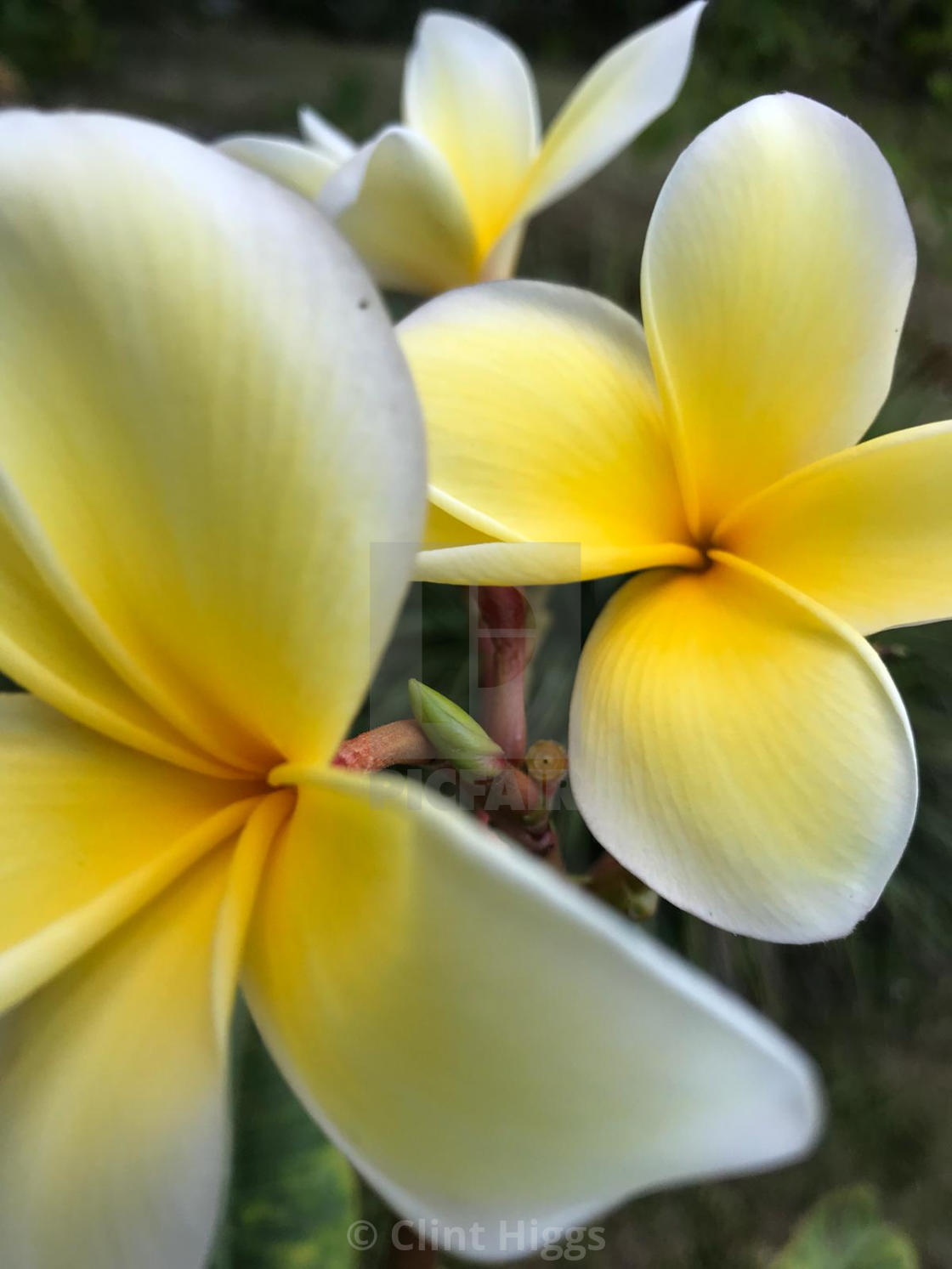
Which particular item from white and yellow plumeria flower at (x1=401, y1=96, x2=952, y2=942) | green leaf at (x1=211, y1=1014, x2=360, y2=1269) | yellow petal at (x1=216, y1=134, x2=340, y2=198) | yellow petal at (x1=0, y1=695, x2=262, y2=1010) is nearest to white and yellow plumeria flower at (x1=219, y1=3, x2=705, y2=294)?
yellow petal at (x1=216, y1=134, x2=340, y2=198)

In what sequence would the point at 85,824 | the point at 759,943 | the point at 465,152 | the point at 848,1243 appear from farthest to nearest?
the point at 759,943 → the point at 848,1243 → the point at 465,152 → the point at 85,824

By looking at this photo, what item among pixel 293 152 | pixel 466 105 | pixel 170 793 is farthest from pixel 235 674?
pixel 466 105

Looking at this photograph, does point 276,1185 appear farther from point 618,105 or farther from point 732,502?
point 618,105

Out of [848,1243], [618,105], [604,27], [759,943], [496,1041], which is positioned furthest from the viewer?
[604,27]

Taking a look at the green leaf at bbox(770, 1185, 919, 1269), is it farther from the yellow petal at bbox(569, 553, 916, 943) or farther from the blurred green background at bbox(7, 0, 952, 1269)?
the yellow petal at bbox(569, 553, 916, 943)

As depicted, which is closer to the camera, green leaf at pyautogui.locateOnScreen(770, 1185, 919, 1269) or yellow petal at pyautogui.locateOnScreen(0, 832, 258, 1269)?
yellow petal at pyautogui.locateOnScreen(0, 832, 258, 1269)

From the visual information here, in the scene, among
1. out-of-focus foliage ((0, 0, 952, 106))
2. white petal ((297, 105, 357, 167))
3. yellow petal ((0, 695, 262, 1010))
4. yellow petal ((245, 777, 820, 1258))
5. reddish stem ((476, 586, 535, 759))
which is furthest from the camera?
out-of-focus foliage ((0, 0, 952, 106))

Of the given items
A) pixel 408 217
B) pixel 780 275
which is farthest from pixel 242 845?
pixel 408 217

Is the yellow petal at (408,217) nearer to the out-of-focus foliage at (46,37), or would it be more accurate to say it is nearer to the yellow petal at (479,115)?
the yellow petal at (479,115)
